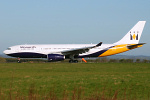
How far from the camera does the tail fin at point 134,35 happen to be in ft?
137

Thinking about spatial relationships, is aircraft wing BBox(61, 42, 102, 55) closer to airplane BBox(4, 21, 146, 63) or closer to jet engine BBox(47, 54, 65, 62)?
airplane BBox(4, 21, 146, 63)

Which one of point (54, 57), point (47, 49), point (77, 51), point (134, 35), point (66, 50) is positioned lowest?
point (54, 57)

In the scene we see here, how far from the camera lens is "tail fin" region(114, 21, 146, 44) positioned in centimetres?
4181

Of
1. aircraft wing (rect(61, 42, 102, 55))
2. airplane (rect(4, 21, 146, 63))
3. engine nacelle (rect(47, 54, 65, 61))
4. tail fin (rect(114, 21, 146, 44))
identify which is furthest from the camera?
tail fin (rect(114, 21, 146, 44))

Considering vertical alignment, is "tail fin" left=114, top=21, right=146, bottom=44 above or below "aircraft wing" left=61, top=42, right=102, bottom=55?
above

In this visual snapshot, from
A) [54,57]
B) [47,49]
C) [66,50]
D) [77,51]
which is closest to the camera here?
[54,57]

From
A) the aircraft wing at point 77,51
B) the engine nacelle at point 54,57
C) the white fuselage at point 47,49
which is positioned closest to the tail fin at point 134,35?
the white fuselage at point 47,49

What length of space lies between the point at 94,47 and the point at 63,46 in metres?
5.16

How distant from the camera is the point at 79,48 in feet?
126

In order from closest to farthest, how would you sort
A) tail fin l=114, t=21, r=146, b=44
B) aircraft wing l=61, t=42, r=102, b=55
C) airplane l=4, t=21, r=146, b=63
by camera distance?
1. aircraft wing l=61, t=42, r=102, b=55
2. airplane l=4, t=21, r=146, b=63
3. tail fin l=114, t=21, r=146, b=44

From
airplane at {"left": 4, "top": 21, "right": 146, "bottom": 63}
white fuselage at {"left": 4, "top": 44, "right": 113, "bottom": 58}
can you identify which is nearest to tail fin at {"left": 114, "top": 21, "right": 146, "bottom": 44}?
airplane at {"left": 4, "top": 21, "right": 146, "bottom": 63}

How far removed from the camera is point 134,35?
42062 mm

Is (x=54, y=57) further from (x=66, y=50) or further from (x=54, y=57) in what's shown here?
(x=66, y=50)

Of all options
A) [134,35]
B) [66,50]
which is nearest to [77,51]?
[66,50]
